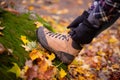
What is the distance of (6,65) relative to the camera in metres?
2.60

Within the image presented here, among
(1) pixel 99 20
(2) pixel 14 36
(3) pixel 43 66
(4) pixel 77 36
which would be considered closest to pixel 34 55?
(3) pixel 43 66

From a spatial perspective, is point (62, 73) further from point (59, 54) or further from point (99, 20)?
point (99, 20)

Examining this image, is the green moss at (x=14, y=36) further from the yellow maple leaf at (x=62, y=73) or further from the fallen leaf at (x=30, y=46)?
the yellow maple leaf at (x=62, y=73)

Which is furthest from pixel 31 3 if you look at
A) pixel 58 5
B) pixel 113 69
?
pixel 113 69

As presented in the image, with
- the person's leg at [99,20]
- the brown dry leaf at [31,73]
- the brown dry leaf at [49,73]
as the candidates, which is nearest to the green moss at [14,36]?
the brown dry leaf at [31,73]

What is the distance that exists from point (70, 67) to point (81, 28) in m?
0.69

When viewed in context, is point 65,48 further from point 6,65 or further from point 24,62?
point 6,65

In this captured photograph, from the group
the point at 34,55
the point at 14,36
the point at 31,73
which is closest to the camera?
the point at 31,73

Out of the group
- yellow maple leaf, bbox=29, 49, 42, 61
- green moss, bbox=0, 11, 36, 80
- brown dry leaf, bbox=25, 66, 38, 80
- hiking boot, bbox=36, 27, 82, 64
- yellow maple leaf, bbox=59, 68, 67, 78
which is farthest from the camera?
hiking boot, bbox=36, 27, 82, 64

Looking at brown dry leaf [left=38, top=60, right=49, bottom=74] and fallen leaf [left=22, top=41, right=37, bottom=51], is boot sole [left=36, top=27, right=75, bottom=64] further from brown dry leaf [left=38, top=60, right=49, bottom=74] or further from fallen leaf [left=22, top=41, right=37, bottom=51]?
brown dry leaf [left=38, top=60, right=49, bottom=74]

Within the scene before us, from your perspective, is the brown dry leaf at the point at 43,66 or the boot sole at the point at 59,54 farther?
the boot sole at the point at 59,54

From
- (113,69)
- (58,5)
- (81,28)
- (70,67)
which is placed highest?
(81,28)

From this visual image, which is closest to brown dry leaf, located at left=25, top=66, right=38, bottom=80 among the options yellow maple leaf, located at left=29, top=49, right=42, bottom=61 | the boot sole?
yellow maple leaf, located at left=29, top=49, right=42, bottom=61

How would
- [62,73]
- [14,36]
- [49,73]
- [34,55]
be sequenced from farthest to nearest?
[14,36] < [62,73] < [34,55] < [49,73]
